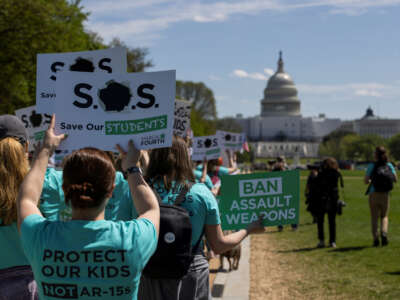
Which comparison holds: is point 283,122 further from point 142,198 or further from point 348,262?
point 142,198

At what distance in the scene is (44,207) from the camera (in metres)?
3.69

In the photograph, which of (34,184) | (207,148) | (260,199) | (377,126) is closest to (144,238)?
(34,184)

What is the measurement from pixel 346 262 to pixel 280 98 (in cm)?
18145

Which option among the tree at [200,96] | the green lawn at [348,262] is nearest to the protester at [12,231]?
the green lawn at [348,262]

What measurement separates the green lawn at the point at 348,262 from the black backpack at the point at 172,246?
165 inches

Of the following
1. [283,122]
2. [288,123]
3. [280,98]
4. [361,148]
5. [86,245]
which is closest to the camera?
[86,245]

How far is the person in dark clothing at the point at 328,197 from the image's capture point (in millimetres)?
11062

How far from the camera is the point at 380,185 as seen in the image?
10500 mm

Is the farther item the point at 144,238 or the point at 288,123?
the point at 288,123

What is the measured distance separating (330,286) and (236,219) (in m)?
4.07

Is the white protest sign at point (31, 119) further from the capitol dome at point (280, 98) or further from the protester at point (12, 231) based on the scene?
the capitol dome at point (280, 98)

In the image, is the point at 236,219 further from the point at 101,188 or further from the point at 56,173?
the point at 101,188

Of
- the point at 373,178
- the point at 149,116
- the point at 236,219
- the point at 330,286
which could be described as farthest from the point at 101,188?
the point at 373,178

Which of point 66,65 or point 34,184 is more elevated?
point 66,65
